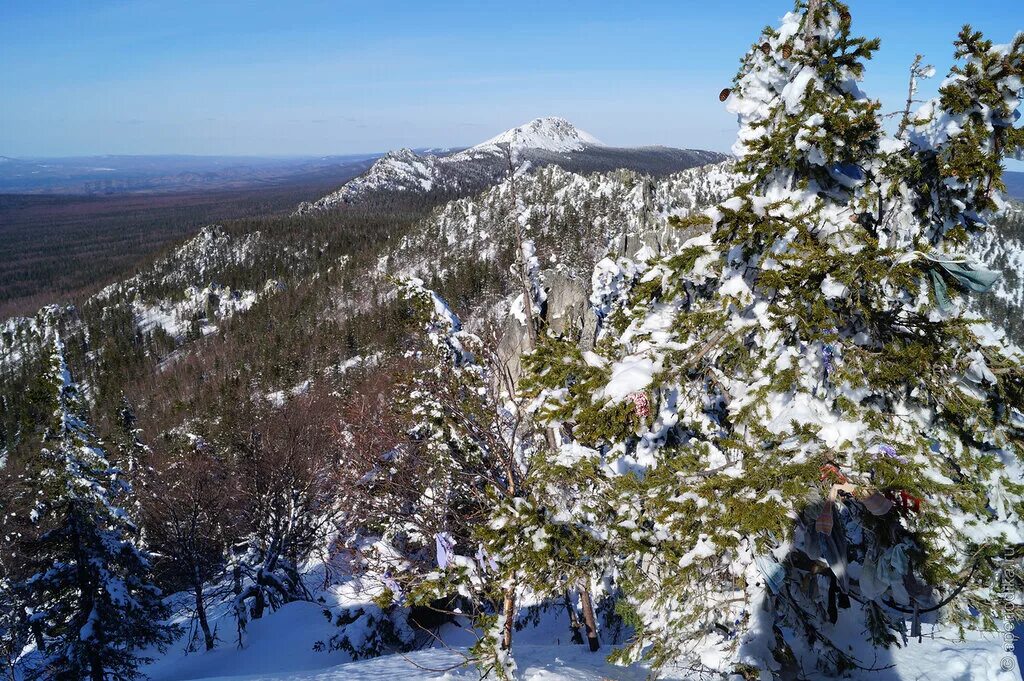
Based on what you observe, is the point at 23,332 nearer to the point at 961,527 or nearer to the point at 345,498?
the point at 345,498

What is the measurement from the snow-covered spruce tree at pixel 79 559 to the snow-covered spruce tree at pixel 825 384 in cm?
1438

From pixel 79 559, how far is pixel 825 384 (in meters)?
17.8

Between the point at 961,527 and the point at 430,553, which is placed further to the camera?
the point at 430,553

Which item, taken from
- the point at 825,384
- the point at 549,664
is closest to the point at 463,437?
the point at 549,664

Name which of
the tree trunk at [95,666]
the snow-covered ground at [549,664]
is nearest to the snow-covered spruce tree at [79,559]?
the tree trunk at [95,666]

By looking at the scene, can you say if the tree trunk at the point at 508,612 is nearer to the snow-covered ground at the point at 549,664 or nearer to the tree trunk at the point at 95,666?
the snow-covered ground at the point at 549,664

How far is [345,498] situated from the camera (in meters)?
20.1

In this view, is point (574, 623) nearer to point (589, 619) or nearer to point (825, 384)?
point (589, 619)

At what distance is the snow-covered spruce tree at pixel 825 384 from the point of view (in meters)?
3.96

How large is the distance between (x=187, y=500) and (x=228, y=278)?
125 m

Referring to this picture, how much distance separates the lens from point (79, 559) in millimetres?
14109

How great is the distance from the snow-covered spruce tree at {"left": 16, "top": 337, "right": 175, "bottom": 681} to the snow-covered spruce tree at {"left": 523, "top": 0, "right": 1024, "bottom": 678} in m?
14.4

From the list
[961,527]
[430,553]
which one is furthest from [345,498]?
[961,527]

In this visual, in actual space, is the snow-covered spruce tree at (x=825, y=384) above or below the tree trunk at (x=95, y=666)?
above
